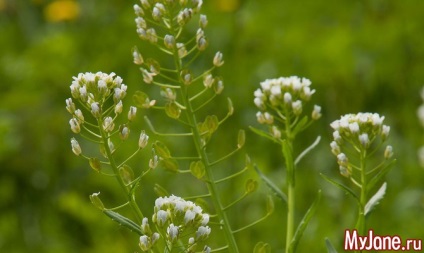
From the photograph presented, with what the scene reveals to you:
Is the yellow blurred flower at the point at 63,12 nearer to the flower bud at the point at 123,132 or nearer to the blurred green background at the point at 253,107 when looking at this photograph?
the blurred green background at the point at 253,107

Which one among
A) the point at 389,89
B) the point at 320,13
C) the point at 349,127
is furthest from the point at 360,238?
the point at 320,13

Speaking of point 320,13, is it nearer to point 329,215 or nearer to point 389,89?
point 389,89

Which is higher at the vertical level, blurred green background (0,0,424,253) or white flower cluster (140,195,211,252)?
blurred green background (0,0,424,253)

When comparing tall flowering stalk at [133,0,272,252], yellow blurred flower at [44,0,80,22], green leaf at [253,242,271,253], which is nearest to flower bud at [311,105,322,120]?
tall flowering stalk at [133,0,272,252]

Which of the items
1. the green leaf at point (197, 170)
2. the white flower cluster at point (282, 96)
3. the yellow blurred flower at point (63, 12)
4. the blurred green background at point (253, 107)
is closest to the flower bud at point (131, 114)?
the green leaf at point (197, 170)

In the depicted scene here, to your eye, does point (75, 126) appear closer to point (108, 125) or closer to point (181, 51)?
point (108, 125)

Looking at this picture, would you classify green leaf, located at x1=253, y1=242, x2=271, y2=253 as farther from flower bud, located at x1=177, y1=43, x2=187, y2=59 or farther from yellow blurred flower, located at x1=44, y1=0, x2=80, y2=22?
yellow blurred flower, located at x1=44, y1=0, x2=80, y2=22
